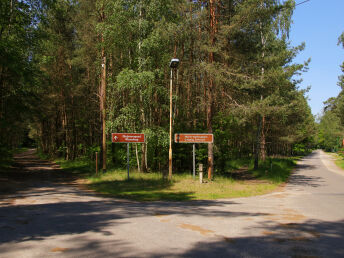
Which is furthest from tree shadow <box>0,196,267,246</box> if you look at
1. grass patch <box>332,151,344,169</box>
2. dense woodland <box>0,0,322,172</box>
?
grass patch <box>332,151,344,169</box>

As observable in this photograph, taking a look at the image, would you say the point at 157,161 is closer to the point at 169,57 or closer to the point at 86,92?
the point at 169,57

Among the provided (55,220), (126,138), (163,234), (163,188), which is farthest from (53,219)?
(126,138)

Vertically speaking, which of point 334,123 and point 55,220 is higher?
point 334,123

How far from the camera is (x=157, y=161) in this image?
21922 mm

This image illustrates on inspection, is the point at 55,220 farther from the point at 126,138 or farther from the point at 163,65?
the point at 163,65

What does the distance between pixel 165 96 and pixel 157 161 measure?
212 inches

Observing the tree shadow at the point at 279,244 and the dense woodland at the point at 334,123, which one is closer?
the tree shadow at the point at 279,244

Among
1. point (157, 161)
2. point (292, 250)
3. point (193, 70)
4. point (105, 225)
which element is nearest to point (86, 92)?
point (157, 161)

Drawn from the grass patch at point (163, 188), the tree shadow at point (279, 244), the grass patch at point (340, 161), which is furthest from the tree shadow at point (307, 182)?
the grass patch at point (340, 161)

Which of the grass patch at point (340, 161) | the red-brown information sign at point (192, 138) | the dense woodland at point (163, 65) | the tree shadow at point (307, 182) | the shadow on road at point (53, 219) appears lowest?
the grass patch at point (340, 161)

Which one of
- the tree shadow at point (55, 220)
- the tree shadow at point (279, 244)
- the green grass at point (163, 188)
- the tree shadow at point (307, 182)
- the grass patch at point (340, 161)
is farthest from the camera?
the grass patch at point (340, 161)

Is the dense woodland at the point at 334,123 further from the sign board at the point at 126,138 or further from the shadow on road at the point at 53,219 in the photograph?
the shadow on road at the point at 53,219

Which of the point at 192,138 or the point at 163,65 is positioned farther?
the point at 163,65

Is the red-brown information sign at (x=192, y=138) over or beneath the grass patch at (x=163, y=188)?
over
